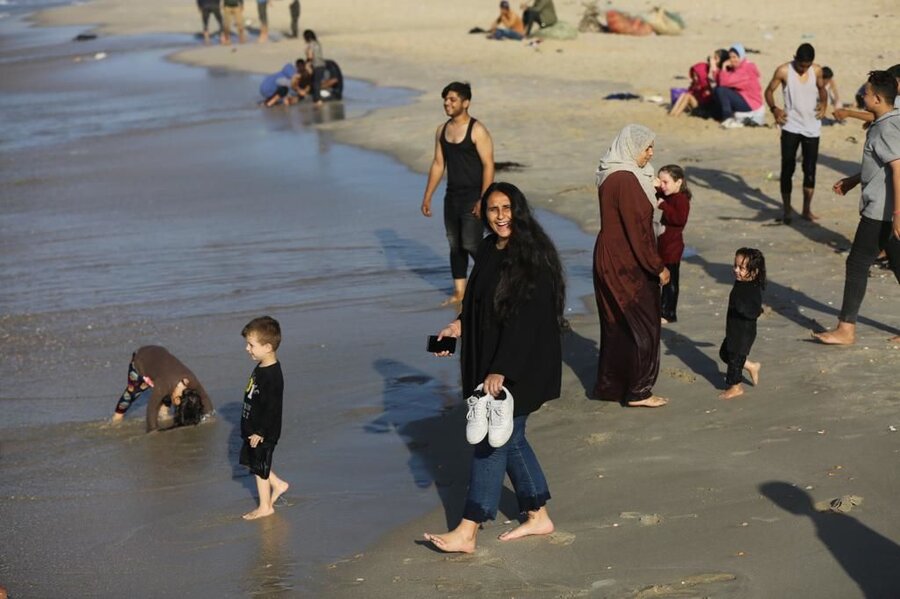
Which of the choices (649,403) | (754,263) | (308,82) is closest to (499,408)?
(649,403)

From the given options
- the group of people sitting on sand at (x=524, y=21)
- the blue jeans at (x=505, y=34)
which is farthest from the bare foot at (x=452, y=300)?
the blue jeans at (x=505, y=34)

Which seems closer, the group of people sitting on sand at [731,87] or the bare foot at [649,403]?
the bare foot at [649,403]

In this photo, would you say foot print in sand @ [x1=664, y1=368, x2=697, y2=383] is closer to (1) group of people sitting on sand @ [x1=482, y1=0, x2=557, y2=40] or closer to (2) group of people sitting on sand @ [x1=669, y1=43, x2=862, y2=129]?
(2) group of people sitting on sand @ [x1=669, y1=43, x2=862, y2=129]

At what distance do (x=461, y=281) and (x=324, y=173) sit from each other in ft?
23.2

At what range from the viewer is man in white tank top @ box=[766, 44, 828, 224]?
12297mm

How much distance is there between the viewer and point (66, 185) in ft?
57.6

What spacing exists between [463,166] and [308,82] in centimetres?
1543

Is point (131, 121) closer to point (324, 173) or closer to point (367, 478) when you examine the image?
point (324, 173)

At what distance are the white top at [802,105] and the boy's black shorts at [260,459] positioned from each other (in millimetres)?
7505

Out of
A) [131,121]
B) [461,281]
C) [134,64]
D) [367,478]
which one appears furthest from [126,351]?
[134,64]

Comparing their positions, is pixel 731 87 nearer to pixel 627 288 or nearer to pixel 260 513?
pixel 627 288

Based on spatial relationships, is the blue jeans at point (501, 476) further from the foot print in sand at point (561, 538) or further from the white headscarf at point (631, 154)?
the white headscarf at point (631, 154)

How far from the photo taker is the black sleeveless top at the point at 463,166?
33.4 feet

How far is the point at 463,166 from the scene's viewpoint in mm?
10242
